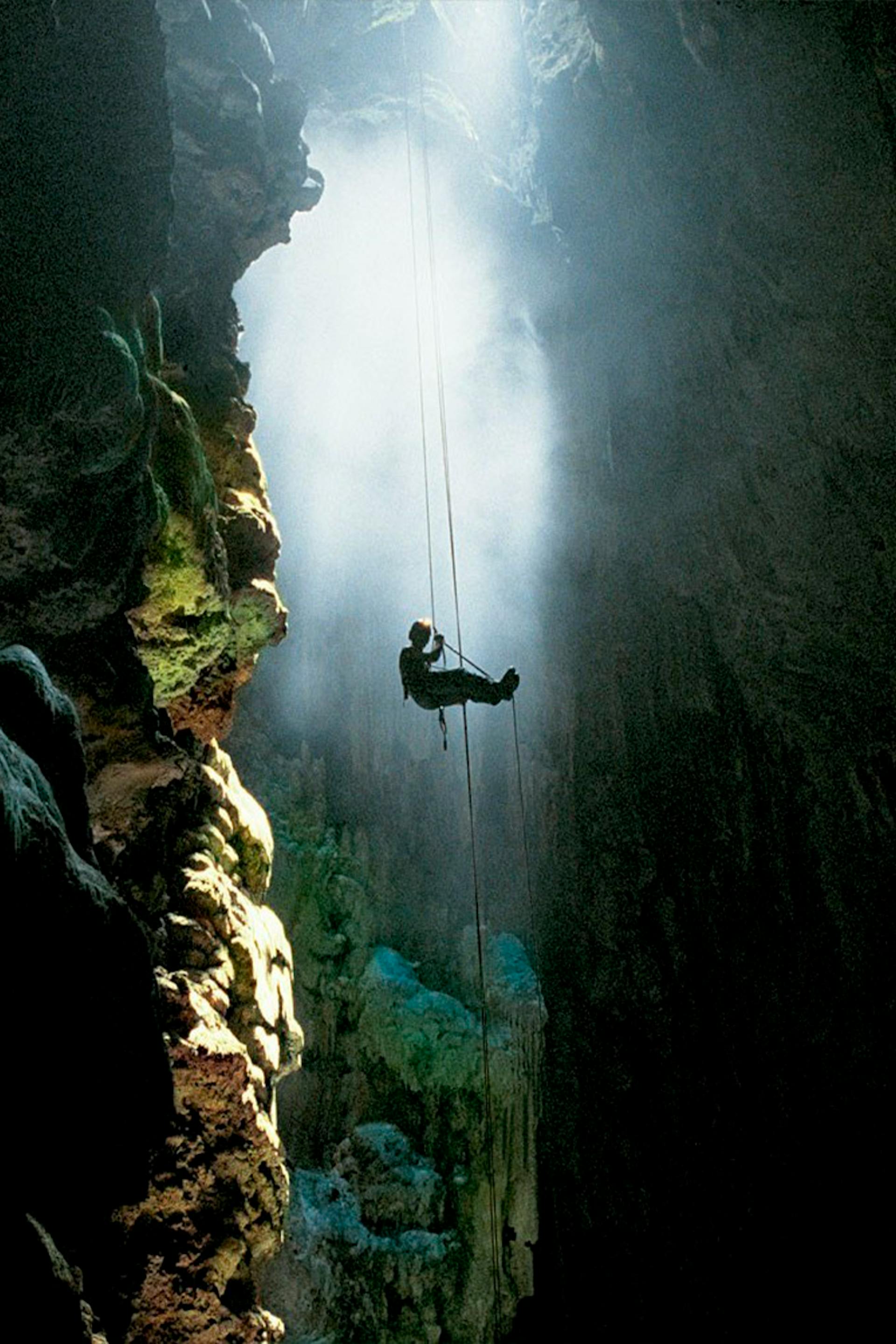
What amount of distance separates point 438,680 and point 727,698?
6.32m

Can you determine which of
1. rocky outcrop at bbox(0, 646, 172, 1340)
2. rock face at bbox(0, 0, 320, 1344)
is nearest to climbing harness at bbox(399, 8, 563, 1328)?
rock face at bbox(0, 0, 320, 1344)

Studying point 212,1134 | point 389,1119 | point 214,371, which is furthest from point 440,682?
point 389,1119

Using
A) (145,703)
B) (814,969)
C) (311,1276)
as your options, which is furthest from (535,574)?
(311,1276)

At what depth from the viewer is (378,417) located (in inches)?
679

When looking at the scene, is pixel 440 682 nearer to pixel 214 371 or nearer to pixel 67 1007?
pixel 67 1007

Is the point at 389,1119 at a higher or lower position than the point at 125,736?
lower

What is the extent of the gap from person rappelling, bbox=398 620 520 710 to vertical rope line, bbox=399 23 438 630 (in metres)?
9.71

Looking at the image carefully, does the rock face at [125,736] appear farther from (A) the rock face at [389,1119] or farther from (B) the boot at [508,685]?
(A) the rock face at [389,1119]

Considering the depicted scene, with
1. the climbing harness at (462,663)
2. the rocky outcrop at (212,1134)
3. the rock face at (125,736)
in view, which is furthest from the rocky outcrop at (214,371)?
the climbing harness at (462,663)

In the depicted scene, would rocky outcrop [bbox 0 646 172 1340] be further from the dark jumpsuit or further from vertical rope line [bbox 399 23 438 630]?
vertical rope line [bbox 399 23 438 630]

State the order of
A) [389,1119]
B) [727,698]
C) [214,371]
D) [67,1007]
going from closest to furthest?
[67,1007]
[214,371]
[389,1119]
[727,698]

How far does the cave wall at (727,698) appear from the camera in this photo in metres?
7.50

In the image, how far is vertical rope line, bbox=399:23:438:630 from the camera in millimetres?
16172

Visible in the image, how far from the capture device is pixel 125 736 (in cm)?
504
